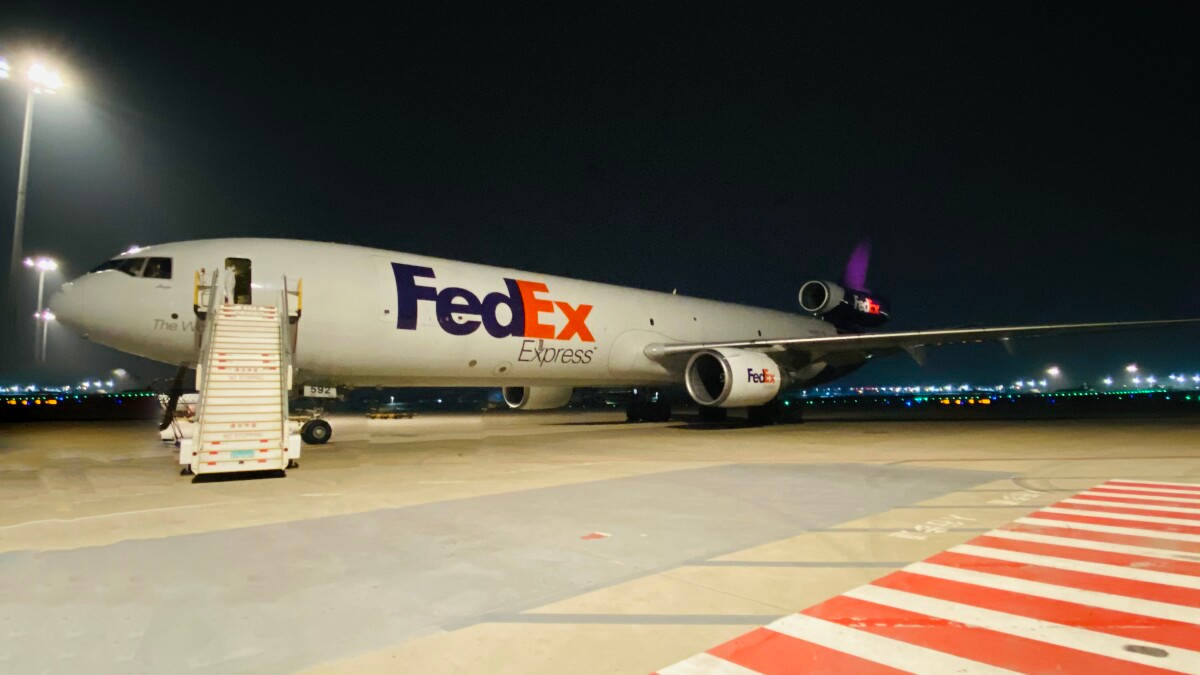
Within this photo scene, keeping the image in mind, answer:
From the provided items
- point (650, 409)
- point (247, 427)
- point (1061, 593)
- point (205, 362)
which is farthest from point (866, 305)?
point (1061, 593)

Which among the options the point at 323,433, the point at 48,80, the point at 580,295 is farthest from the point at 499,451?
the point at 48,80

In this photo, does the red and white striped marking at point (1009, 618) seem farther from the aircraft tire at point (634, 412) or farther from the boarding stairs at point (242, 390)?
the aircraft tire at point (634, 412)

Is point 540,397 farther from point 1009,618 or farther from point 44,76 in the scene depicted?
point 1009,618

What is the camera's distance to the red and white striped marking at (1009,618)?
98.9 inches

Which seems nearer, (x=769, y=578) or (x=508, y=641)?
(x=508, y=641)

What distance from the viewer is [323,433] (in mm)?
12430

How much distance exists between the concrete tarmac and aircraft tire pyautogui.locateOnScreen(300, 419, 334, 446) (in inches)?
112

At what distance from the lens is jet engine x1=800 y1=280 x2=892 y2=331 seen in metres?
24.7

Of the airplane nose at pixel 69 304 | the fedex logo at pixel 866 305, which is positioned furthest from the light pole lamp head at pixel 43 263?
the fedex logo at pixel 866 305

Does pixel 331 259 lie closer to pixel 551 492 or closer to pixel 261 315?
pixel 261 315

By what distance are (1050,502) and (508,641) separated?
5.58 meters

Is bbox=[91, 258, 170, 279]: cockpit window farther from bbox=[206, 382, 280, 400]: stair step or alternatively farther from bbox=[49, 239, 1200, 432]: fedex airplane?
bbox=[206, 382, 280, 400]: stair step

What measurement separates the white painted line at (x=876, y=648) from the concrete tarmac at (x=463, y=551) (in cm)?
19

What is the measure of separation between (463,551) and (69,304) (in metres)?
9.47
